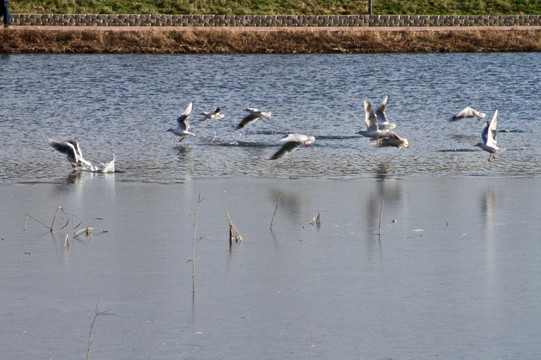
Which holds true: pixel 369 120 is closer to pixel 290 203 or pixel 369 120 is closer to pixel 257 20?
pixel 290 203

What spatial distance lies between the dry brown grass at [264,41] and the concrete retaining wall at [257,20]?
9.06ft

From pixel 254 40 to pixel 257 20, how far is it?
14.1 ft

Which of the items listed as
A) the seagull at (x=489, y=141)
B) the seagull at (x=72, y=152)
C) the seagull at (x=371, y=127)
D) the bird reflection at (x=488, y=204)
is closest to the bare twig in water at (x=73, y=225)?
the seagull at (x=72, y=152)

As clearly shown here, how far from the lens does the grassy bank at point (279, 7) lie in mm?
45188

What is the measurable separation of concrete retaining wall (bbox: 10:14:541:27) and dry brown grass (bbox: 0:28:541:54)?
276 centimetres

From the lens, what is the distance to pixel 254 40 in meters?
36.4

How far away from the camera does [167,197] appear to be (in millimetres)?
10383

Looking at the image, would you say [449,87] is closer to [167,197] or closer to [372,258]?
[167,197]

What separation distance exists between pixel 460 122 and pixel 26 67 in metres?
15.6

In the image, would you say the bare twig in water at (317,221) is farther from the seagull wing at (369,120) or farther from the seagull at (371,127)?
the seagull wing at (369,120)

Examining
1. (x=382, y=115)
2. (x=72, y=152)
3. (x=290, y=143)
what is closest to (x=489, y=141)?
(x=290, y=143)

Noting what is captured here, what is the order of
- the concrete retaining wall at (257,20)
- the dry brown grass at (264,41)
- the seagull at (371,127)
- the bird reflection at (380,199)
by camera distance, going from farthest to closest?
1. the concrete retaining wall at (257,20)
2. the dry brown grass at (264,41)
3. the seagull at (371,127)
4. the bird reflection at (380,199)

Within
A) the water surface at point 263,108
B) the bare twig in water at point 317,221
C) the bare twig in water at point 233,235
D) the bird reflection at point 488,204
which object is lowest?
the water surface at point 263,108

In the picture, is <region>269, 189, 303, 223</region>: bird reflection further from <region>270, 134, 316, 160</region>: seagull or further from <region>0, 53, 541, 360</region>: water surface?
<region>270, 134, 316, 160</region>: seagull
